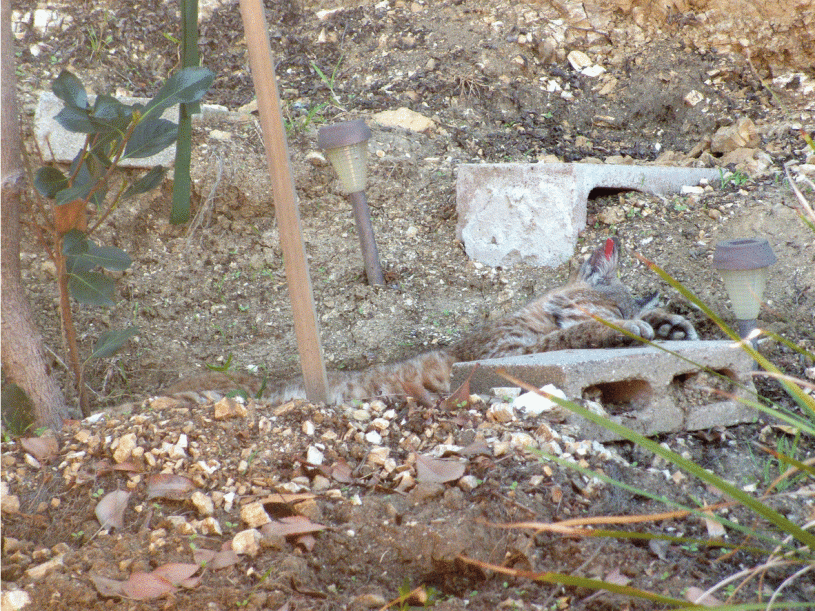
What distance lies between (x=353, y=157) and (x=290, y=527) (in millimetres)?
→ 2439

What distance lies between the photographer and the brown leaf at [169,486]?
197cm

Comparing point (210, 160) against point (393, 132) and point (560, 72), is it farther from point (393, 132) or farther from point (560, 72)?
point (560, 72)

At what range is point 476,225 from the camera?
174 inches

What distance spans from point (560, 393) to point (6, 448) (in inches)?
74.0

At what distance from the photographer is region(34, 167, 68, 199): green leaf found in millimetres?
2369

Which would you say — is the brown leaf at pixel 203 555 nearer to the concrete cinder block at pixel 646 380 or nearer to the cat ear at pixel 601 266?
the concrete cinder block at pixel 646 380

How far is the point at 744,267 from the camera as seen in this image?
2955mm

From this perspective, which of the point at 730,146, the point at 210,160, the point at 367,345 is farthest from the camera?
the point at 730,146

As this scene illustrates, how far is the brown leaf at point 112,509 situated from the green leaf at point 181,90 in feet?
4.08

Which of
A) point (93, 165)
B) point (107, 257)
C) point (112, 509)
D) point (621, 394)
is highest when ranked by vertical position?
point (93, 165)

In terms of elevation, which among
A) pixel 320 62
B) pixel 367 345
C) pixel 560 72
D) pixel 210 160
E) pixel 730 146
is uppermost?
pixel 320 62

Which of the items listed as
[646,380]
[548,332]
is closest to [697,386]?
[646,380]

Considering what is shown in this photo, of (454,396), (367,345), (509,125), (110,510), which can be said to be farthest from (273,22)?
(110,510)

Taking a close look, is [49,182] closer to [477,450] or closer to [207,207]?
[477,450]
